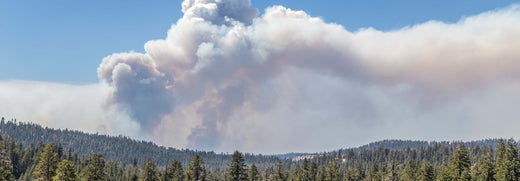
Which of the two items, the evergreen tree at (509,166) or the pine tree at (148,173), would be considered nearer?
the evergreen tree at (509,166)

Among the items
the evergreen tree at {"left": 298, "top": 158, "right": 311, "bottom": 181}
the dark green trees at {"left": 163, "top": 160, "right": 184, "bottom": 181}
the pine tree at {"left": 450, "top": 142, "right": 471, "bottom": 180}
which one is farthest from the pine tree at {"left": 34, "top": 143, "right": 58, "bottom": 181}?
the evergreen tree at {"left": 298, "top": 158, "right": 311, "bottom": 181}

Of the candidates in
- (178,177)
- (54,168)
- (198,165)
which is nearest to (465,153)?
(198,165)

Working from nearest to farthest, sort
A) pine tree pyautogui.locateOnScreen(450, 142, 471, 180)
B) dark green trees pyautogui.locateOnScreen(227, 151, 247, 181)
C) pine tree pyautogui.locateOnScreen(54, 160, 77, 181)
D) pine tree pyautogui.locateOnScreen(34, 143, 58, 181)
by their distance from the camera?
pine tree pyautogui.locateOnScreen(54, 160, 77, 181), pine tree pyautogui.locateOnScreen(34, 143, 58, 181), pine tree pyautogui.locateOnScreen(450, 142, 471, 180), dark green trees pyautogui.locateOnScreen(227, 151, 247, 181)

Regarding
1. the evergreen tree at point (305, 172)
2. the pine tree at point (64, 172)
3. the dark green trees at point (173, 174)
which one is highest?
the evergreen tree at point (305, 172)

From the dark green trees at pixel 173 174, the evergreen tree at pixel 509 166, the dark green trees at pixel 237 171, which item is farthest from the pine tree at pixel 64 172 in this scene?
the evergreen tree at pixel 509 166

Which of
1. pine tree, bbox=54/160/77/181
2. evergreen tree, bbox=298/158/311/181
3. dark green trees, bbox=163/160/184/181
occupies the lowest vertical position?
pine tree, bbox=54/160/77/181

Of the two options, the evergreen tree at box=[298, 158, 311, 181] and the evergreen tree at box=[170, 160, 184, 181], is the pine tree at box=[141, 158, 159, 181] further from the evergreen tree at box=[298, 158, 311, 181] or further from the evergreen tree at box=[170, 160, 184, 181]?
the evergreen tree at box=[298, 158, 311, 181]

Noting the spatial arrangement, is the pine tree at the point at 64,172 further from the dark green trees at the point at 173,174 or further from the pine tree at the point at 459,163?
the pine tree at the point at 459,163

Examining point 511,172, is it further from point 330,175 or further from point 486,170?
point 330,175

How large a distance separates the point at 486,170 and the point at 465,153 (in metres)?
17.1

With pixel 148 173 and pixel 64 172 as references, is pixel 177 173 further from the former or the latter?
pixel 64 172

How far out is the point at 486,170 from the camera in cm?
12875

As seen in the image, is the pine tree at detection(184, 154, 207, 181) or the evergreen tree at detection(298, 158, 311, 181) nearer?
the pine tree at detection(184, 154, 207, 181)

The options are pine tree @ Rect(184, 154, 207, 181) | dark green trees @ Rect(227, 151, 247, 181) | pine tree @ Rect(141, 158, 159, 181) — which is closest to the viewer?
dark green trees @ Rect(227, 151, 247, 181)
